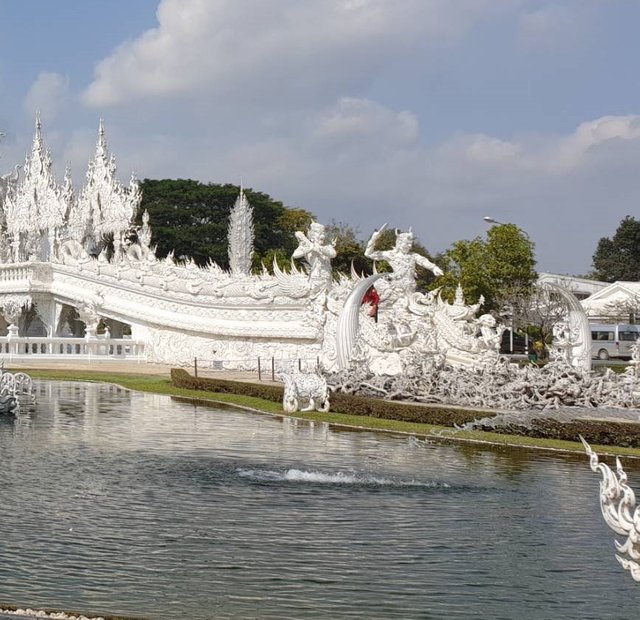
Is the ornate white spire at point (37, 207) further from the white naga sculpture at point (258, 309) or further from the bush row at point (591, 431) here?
the bush row at point (591, 431)

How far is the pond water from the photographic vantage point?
7.52m

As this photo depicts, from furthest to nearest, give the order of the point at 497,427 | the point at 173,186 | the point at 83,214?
the point at 173,186, the point at 83,214, the point at 497,427

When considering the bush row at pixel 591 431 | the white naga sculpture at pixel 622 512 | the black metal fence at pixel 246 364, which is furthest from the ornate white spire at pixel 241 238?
the white naga sculpture at pixel 622 512

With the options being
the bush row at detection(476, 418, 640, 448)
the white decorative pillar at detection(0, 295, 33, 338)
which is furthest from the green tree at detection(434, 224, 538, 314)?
the bush row at detection(476, 418, 640, 448)

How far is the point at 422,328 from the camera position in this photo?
25.3 m

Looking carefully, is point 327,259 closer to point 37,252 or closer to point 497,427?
point 497,427

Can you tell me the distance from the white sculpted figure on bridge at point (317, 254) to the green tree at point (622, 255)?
47.4 metres

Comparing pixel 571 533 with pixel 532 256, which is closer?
pixel 571 533

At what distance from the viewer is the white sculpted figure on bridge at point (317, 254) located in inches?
1206

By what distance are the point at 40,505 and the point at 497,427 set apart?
9010 mm

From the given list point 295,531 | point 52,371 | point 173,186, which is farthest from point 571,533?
point 173,186

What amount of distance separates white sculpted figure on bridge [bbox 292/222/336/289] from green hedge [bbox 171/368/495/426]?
764cm

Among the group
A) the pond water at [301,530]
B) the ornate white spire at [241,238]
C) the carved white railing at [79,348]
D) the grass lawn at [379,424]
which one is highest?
the ornate white spire at [241,238]

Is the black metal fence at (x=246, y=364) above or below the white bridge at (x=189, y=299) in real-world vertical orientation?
below
